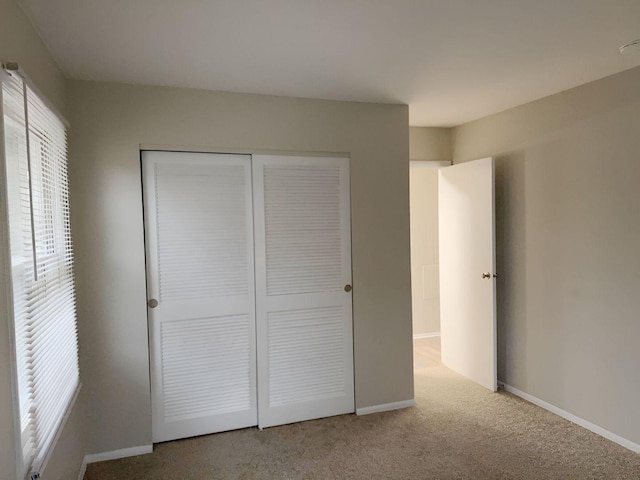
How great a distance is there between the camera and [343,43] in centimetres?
215

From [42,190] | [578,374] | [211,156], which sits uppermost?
[211,156]

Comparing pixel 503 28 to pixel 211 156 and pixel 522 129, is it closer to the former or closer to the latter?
pixel 522 129

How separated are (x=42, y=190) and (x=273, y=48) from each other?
1293mm

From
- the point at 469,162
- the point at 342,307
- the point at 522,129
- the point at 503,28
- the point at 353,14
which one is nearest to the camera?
the point at 353,14

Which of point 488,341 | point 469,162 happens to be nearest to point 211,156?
point 469,162

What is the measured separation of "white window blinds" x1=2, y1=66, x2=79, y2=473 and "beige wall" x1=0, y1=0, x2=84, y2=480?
0.32ft

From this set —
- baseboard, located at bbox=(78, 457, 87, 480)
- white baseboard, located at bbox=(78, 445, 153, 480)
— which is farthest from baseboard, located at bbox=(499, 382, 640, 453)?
baseboard, located at bbox=(78, 457, 87, 480)

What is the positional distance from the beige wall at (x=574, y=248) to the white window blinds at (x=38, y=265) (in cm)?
319

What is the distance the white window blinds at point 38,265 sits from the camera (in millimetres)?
1559

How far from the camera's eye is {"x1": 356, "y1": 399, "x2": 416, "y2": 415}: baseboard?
3.25 m

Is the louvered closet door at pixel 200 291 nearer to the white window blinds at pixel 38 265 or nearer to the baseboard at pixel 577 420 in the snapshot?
the white window blinds at pixel 38 265

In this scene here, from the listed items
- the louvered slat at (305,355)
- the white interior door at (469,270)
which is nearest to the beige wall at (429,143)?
the white interior door at (469,270)

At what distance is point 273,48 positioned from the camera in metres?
2.20

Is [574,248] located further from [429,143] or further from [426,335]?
[426,335]
